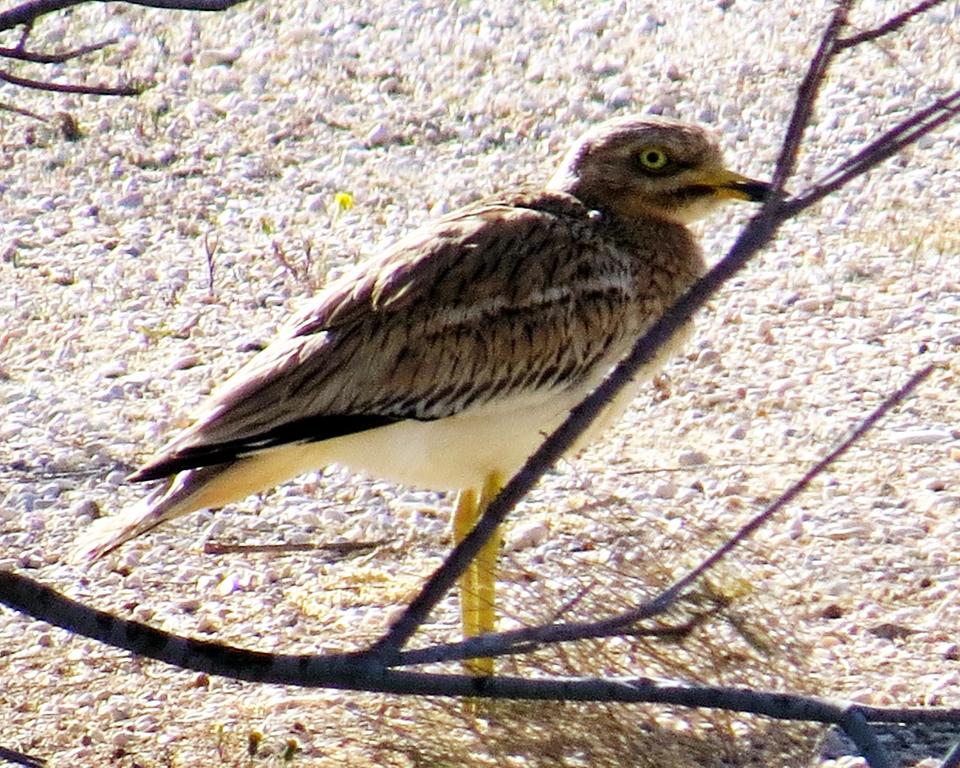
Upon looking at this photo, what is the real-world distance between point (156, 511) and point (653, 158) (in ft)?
5.24

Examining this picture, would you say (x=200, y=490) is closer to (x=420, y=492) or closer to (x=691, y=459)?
(x=420, y=492)

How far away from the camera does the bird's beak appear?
478cm

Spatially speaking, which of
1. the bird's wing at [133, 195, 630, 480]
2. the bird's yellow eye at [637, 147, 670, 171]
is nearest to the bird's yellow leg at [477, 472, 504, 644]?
the bird's wing at [133, 195, 630, 480]

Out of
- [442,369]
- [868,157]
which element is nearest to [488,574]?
[442,369]

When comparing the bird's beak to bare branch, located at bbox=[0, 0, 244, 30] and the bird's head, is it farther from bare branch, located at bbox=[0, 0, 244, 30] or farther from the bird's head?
bare branch, located at bbox=[0, 0, 244, 30]

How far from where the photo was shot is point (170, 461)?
412 cm

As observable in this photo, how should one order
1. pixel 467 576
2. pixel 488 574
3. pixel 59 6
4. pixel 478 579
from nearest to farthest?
1. pixel 59 6
2. pixel 488 574
3. pixel 478 579
4. pixel 467 576

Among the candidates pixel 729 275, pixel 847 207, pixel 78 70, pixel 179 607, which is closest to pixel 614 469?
pixel 179 607

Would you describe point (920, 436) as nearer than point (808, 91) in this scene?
No

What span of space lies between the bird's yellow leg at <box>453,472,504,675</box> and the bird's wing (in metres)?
0.27

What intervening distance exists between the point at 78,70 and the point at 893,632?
16.7 feet

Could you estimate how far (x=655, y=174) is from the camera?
482cm

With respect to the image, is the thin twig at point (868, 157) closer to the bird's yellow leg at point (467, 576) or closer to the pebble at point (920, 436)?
the bird's yellow leg at point (467, 576)

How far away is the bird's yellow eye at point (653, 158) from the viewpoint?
15.7 feet
